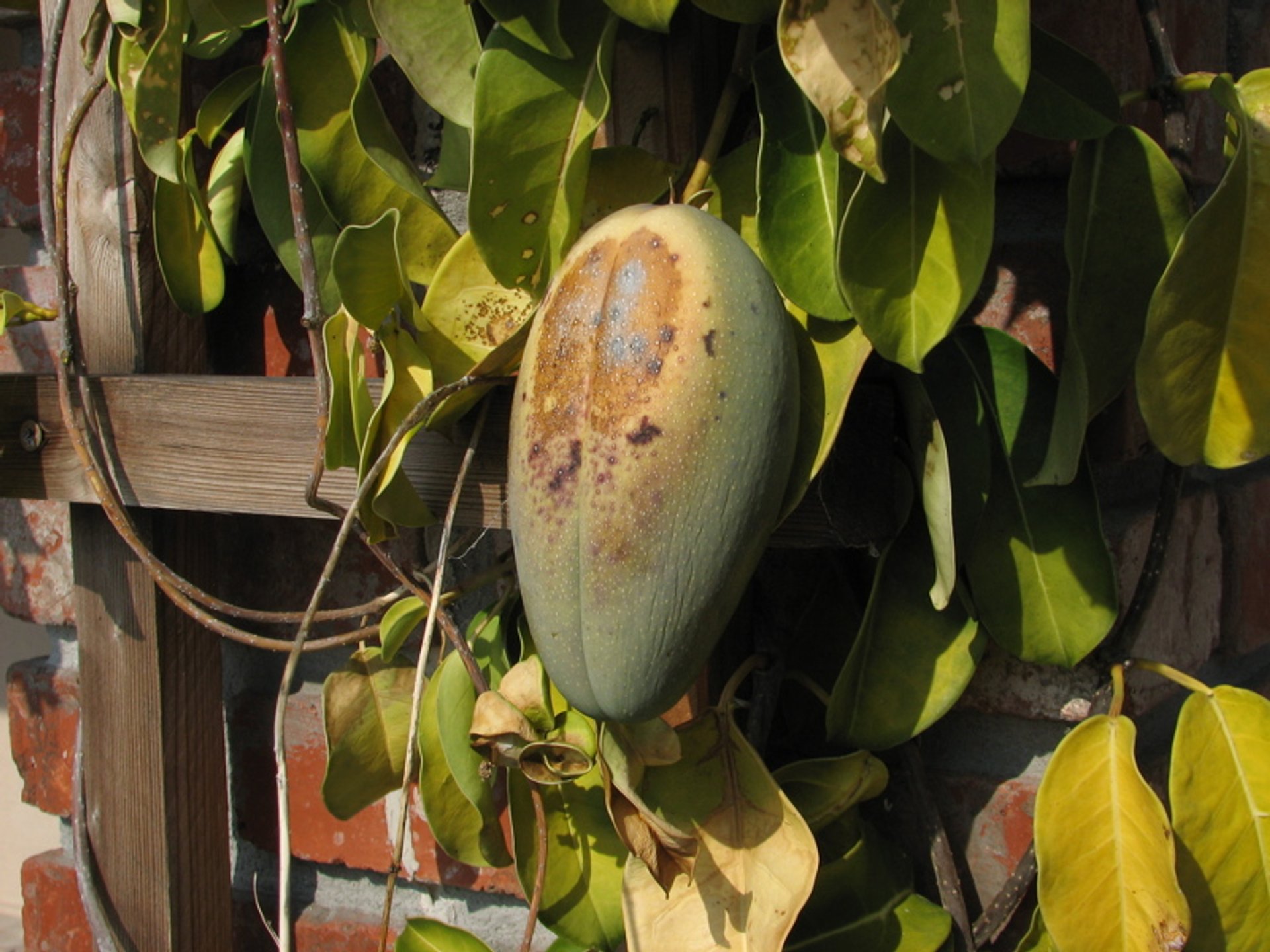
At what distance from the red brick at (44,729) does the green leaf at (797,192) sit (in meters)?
0.63

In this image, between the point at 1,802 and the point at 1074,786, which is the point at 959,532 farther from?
the point at 1,802

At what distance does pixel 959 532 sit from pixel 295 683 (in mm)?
464

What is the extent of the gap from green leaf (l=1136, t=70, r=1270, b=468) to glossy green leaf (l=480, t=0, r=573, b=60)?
236 millimetres

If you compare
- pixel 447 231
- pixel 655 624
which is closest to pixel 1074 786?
pixel 655 624

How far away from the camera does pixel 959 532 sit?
466 mm

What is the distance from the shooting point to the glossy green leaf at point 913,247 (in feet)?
1.32

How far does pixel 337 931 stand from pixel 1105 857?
488 mm

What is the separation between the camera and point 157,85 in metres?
0.56

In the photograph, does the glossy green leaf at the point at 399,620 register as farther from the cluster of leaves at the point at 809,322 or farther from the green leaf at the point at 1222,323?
the green leaf at the point at 1222,323

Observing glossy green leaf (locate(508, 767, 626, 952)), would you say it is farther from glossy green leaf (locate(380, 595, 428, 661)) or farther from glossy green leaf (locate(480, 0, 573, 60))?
glossy green leaf (locate(480, 0, 573, 60))

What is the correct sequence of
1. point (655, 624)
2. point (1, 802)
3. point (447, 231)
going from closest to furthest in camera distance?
point (655, 624), point (447, 231), point (1, 802)

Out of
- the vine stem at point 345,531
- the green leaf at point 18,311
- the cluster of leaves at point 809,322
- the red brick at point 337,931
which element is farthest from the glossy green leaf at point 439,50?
the red brick at point 337,931

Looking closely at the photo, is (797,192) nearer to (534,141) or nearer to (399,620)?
(534,141)

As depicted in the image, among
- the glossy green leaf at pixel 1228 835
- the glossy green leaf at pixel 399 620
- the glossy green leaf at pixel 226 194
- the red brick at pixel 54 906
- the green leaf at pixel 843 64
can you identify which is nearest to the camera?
the green leaf at pixel 843 64
